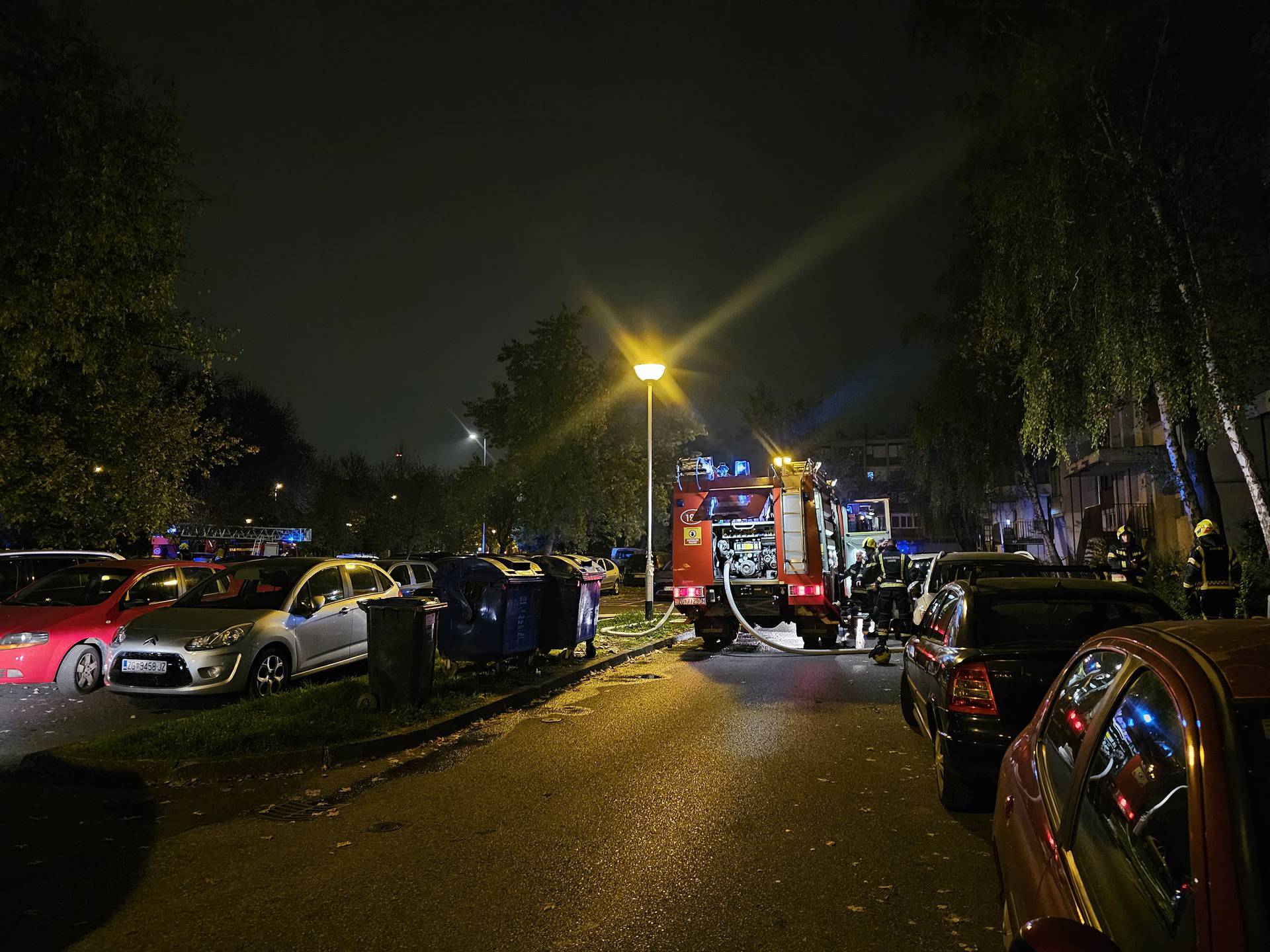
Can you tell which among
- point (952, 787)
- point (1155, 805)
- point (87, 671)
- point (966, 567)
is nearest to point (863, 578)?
point (966, 567)

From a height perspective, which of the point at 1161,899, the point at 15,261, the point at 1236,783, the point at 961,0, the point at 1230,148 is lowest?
the point at 1161,899

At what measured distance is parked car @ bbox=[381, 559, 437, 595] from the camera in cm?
1639

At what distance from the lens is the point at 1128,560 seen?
13984 mm

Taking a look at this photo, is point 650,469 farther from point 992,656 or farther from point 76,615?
point 992,656

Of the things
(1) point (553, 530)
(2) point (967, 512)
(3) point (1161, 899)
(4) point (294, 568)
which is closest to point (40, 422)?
(4) point (294, 568)

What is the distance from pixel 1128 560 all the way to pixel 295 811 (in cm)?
1343

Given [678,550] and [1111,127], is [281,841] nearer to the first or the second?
[678,550]

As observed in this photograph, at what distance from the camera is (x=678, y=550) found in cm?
1498

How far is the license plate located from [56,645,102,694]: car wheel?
142cm

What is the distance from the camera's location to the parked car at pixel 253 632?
8797mm

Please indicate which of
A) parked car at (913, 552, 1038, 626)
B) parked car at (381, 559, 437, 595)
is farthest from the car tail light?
parked car at (381, 559, 437, 595)

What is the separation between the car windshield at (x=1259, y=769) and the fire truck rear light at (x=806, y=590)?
502 inches

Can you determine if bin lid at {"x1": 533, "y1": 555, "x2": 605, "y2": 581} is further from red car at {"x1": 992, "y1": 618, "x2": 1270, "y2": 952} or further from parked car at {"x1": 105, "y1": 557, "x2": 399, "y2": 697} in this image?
red car at {"x1": 992, "y1": 618, "x2": 1270, "y2": 952}

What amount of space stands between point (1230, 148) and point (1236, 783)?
→ 1499cm
